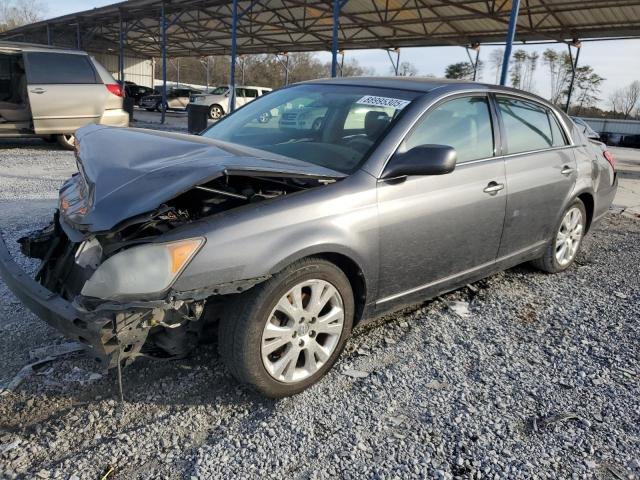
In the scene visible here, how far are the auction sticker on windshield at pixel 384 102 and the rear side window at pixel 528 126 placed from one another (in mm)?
964

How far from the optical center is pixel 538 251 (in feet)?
13.5

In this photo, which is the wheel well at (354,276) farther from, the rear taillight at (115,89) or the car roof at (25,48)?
the car roof at (25,48)

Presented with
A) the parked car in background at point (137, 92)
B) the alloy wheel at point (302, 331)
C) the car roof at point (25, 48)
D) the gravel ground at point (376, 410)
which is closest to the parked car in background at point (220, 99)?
the parked car in background at point (137, 92)

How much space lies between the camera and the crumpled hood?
6.87 feet

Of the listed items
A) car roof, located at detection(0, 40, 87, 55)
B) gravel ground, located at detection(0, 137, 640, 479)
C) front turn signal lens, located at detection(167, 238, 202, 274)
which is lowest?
gravel ground, located at detection(0, 137, 640, 479)

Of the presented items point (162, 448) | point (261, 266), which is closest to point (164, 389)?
point (162, 448)

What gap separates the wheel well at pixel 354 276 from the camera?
8.50 feet

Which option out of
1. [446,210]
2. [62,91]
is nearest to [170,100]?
[62,91]

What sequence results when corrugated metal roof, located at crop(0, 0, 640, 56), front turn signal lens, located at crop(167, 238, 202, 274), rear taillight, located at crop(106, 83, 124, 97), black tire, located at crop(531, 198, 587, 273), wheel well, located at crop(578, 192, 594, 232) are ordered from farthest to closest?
corrugated metal roof, located at crop(0, 0, 640, 56) < rear taillight, located at crop(106, 83, 124, 97) < wheel well, located at crop(578, 192, 594, 232) < black tire, located at crop(531, 198, 587, 273) < front turn signal lens, located at crop(167, 238, 202, 274)

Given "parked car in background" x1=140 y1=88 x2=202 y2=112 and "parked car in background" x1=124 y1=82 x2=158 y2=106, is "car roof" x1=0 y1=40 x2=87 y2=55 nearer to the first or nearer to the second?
"parked car in background" x1=140 y1=88 x2=202 y2=112

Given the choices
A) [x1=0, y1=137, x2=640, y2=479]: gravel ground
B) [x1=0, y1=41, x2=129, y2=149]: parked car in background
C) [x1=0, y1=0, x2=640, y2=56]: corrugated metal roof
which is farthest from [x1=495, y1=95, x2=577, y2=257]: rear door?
[x1=0, y1=0, x2=640, y2=56]: corrugated metal roof

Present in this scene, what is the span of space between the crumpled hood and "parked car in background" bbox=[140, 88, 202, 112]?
27.0 metres

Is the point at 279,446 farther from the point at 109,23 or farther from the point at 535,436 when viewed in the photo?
the point at 109,23

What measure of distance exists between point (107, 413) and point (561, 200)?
142 inches
